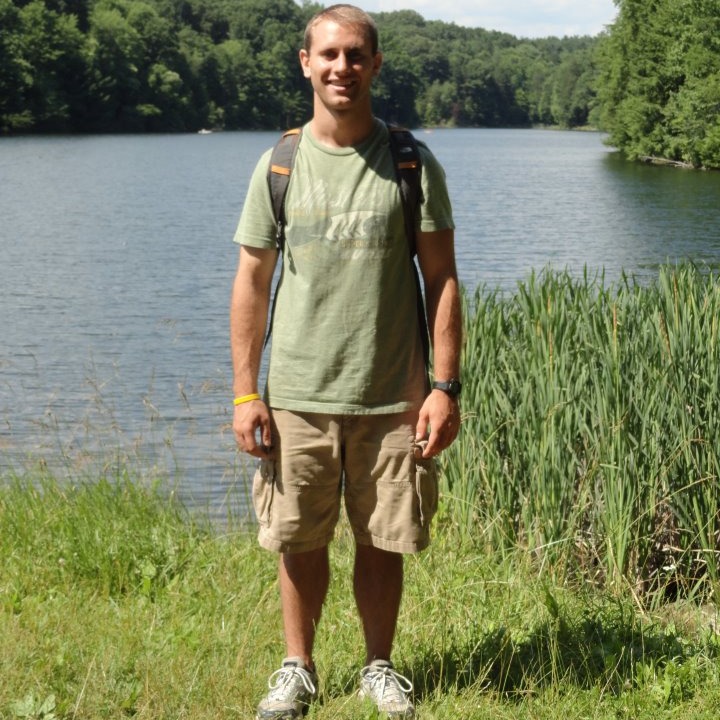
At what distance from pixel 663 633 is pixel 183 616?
1514 mm

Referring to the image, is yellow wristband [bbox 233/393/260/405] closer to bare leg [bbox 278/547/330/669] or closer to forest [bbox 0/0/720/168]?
bare leg [bbox 278/547/330/669]

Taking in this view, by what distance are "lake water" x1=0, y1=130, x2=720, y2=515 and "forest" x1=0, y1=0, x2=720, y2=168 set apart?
15.3 ft

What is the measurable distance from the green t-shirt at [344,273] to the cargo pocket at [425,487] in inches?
6.1

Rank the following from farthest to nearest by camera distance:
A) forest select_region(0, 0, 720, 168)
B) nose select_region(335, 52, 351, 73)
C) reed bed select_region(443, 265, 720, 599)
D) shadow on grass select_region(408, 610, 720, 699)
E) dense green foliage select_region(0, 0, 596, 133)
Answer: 1. dense green foliage select_region(0, 0, 596, 133)
2. forest select_region(0, 0, 720, 168)
3. reed bed select_region(443, 265, 720, 599)
4. shadow on grass select_region(408, 610, 720, 699)
5. nose select_region(335, 52, 351, 73)

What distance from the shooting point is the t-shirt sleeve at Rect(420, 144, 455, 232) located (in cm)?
299

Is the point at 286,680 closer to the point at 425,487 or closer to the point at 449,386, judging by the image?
the point at 425,487

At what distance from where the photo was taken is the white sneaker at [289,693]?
3068mm

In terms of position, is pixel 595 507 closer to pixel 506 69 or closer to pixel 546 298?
pixel 546 298

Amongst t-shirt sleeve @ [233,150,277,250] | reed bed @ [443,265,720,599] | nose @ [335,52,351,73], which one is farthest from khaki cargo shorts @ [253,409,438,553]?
reed bed @ [443,265,720,599]

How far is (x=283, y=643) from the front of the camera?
145 inches

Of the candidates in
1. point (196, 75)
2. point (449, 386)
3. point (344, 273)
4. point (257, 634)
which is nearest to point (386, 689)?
point (257, 634)

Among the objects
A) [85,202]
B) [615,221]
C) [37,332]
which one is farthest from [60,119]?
[37,332]

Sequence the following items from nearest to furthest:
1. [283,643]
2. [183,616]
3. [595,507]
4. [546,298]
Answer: [283,643] < [183,616] < [595,507] < [546,298]

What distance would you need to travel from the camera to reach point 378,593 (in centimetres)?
319
